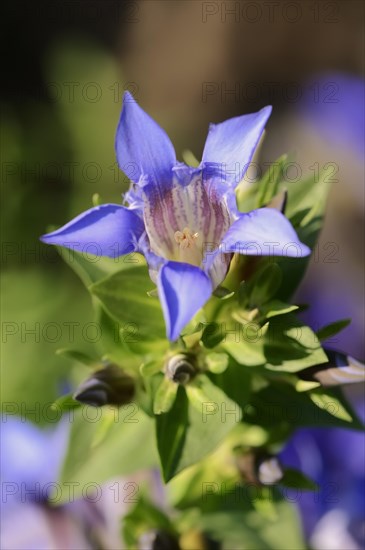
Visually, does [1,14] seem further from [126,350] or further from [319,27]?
[126,350]

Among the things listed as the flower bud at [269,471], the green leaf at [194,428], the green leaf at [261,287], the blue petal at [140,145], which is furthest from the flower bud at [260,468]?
the blue petal at [140,145]

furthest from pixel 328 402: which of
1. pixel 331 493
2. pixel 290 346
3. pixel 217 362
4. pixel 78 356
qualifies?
pixel 331 493

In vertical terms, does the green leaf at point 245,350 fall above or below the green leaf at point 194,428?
above

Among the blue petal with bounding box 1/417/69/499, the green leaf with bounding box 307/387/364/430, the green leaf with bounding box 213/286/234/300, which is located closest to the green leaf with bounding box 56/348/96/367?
the green leaf with bounding box 213/286/234/300

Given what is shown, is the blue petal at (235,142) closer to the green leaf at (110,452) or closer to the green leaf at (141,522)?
the green leaf at (110,452)

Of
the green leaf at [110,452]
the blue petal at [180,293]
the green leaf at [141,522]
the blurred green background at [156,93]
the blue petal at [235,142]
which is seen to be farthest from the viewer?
the blurred green background at [156,93]

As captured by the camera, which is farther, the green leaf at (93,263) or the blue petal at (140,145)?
the green leaf at (93,263)

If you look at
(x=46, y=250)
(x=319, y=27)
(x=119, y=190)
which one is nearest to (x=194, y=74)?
(x=319, y=27)
